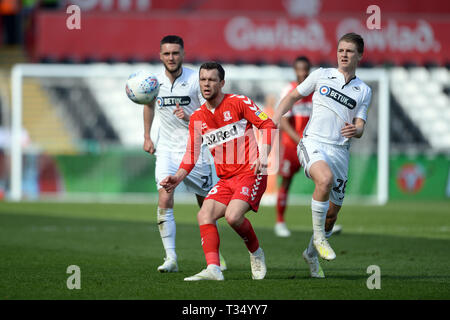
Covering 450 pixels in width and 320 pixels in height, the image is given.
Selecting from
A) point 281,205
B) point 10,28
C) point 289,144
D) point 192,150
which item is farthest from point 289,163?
point 10,28

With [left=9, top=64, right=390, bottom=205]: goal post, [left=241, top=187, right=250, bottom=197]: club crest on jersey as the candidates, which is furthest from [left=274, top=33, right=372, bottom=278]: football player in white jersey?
[left=9, top=64, right=390, bottom=205]: goal post

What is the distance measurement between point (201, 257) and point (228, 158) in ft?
7.17

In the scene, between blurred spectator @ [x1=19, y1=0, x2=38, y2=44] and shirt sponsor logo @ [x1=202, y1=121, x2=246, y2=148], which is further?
blurred spectator @ [x1=19, y1=0, x2=38, y2=44]

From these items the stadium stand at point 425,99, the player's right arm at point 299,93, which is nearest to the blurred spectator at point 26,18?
the stadium stand at point 425,99

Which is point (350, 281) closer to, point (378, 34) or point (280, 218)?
point (280, 218)

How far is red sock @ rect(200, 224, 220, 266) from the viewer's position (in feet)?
22.7

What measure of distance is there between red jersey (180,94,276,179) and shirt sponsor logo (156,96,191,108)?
3.28 ft

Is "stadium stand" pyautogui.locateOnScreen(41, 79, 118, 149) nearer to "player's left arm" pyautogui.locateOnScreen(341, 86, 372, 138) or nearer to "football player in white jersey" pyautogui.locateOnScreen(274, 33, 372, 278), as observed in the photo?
"football player in white jersey" pyautogui.locateOnScreen(274, 33, 372, 278)

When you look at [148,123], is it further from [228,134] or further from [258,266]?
[258,266]

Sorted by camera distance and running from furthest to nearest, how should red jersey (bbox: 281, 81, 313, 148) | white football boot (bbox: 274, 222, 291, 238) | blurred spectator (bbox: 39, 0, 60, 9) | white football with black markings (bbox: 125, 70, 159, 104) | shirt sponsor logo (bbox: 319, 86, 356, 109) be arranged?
1. blurred spectator (bbox: 39, 0, 60, 9)
2. red jersey (bbox: 281, 81, 313, 148)
3. white football boot (bbox: 274, 222, 291, 238)
4. white football with black markings (bbox: 125, 70, 159, 104)
5. shirt sponsor logo (bbox: 319, 86, 356, 109)

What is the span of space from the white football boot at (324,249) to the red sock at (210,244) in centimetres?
84

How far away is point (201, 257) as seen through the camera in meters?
9.06
